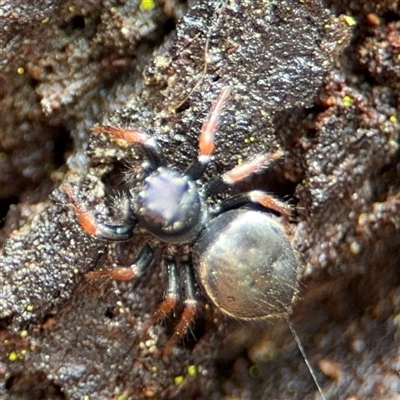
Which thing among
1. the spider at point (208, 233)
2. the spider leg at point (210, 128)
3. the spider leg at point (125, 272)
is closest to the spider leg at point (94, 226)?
the spider at point (208, 233)

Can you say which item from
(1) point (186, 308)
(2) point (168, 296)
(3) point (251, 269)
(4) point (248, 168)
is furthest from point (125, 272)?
(4) point (248, 168)

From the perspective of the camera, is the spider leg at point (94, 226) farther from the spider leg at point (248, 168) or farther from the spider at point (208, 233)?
the spider leg at point (248, 168)

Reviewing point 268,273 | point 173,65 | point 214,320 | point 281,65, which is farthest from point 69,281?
point 281,65

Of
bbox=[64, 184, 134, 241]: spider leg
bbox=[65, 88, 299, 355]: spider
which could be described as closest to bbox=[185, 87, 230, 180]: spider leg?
bbox=[65, 88, 299, 355]: spider

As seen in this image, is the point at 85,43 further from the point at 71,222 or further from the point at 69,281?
the point at 69,281

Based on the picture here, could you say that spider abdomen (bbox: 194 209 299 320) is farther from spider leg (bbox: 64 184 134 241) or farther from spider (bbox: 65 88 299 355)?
spider leg (bbox: 64 184 134 241)

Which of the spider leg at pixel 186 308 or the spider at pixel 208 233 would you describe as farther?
the spider leg at pixel 186 308

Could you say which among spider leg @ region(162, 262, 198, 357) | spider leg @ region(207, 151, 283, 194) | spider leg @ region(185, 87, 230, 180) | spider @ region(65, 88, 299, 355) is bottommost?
spider leg @ region(162, 262, 198, 357)
